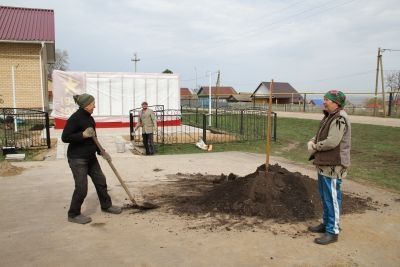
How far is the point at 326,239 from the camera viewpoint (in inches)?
171

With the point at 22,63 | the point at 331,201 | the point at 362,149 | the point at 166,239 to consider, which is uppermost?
the point at 22,63

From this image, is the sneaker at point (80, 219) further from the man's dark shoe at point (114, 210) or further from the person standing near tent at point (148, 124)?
the person standing near tent at point (148, 124)

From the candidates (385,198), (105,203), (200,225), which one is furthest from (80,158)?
(385,198)

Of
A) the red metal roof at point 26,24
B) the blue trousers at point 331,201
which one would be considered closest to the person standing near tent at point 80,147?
the blue trousers at point 331,201

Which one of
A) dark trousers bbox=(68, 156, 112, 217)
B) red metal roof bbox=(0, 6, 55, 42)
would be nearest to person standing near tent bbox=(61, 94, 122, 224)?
dark trousers bbox=(68, 156, 112, 217)

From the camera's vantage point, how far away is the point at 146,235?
183 inches

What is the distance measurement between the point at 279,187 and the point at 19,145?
30.2 ft

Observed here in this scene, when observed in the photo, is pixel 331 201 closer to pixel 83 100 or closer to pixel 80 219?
pixel 80 219

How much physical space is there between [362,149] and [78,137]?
10.0 m

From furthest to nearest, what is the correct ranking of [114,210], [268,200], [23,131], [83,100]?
[23,131] → [114,210] → [268,200] → [83,100]

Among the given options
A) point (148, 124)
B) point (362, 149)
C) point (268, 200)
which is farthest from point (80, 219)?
point (362, 149)

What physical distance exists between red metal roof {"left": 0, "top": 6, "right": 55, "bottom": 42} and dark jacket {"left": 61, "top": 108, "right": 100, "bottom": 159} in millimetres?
16991

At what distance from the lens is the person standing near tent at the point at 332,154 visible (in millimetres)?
4230

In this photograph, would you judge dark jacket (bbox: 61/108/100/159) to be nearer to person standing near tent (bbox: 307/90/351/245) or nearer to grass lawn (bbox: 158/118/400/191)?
person standing near tent (bbox: 307/90/351/245)
